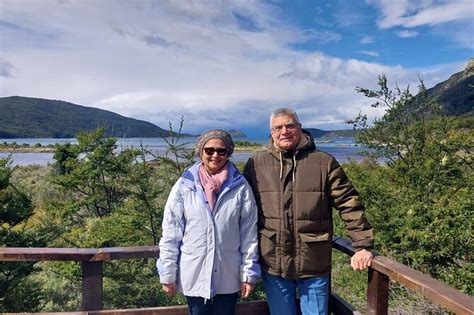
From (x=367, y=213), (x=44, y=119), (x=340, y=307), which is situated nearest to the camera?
(x=340, y=307)

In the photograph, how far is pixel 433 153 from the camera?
8.53m

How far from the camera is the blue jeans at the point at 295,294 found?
8.04 feet

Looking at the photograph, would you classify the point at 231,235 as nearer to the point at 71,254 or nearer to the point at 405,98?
the point at 71,254

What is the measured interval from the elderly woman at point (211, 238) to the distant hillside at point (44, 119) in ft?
373

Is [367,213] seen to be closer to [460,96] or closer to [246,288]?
[246,288]

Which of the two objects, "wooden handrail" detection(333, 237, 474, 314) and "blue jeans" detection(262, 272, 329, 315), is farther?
"blue jeans" detection(262, 272, 329, 315)

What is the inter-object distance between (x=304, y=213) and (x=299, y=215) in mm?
30

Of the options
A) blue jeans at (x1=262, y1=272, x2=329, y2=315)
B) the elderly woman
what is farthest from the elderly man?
the elderly woman

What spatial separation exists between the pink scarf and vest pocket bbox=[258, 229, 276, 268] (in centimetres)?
35

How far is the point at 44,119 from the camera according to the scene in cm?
13812

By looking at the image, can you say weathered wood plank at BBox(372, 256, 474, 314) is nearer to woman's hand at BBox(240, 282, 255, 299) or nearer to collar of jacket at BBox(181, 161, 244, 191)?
woman's hand at BBox(240, 282, 255, 299)

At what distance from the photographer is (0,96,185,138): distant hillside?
12425 cm

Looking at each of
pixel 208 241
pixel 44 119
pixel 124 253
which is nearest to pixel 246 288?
pixel 208 241

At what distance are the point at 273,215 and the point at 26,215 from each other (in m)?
7.39
